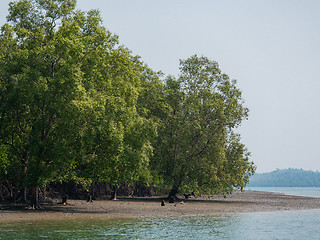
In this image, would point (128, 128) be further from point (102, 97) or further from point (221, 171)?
point (221, 171)

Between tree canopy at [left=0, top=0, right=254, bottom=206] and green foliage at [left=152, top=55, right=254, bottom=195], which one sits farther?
green foliage at [left=152, top=55, right=254, bottom=195]

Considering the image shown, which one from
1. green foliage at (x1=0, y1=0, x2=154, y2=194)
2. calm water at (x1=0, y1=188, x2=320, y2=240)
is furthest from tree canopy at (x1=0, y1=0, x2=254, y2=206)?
calm water at (x1=0, y1=188, x2=320, y2=240)

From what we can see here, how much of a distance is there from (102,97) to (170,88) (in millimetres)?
26755

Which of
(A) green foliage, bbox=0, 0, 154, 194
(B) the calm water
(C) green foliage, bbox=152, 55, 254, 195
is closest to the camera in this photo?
(B) the calm water

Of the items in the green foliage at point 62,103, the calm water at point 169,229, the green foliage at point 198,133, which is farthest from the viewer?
the green foliage at point 198,133

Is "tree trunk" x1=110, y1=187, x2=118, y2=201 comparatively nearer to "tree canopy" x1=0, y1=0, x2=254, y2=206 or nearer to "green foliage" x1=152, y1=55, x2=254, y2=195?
"green foliage" x1=152, y1=55, x2=254, y2=195

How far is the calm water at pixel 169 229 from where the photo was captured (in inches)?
1052

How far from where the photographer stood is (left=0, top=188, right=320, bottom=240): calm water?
26727mm

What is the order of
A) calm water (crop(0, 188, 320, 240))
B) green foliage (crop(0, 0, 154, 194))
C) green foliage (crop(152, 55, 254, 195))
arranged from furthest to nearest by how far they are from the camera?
green foliage (crop(152, 55, 254, 195)) < green foliage (crop(0, 0, 154, 194)) < calm water (crop(0, 188, 320, 240))

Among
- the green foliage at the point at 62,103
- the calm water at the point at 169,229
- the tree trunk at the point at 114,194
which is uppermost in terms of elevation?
the green foliage at the point at 62,103

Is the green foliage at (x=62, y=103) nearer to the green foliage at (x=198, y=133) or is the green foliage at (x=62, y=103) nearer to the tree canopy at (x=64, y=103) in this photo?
the tree canopy at (x=64, y=103)

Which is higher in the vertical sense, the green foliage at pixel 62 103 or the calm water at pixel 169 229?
the green foliage at pixel 62 103

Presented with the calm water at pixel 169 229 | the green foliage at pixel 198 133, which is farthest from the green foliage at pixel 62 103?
the green foliage at pixel 198 133

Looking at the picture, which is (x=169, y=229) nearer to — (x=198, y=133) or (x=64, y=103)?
(x=64, y=103)
